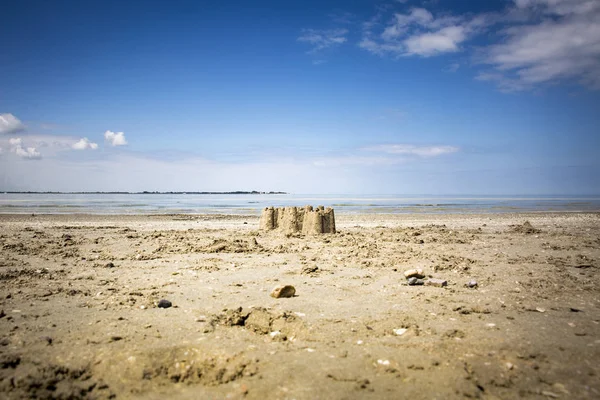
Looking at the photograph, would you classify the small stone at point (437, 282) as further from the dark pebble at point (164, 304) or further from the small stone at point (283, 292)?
the dark pebble at point (164, 304)

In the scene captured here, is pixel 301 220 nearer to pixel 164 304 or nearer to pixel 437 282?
pixel 437 282

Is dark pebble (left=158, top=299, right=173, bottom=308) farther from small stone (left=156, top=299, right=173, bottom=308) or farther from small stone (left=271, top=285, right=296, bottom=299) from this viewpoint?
small stone (left=271, top=285, right=296, bottom=299)

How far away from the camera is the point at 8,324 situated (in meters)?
4.11

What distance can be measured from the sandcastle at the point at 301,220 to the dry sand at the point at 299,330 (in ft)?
15.6

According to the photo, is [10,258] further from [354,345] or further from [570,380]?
[570,380]

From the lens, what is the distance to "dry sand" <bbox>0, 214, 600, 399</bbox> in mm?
2891

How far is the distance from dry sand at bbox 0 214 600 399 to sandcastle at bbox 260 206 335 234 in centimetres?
475

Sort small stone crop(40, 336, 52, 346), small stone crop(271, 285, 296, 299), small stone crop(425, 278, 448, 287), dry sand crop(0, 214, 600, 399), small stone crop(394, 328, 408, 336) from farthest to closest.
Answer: small stone crop(425, 278, 448, 287) < small stone crop(271, 285, 296, 299) < small stone crop(394, 328, 408, 336) < small stone crop(40, 336, 52, 346) < dry sand crop(0, 214, 600, 399)

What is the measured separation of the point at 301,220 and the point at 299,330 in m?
9.30

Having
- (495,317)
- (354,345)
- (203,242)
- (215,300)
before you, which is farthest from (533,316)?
(203,242)

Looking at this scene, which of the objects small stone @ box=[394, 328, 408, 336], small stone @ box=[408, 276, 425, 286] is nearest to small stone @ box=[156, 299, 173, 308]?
small stone @ box=[394, 328, 408, 336]

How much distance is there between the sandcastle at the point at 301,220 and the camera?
12820 millimetres

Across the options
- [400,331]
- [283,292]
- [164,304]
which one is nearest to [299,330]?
[400,331]

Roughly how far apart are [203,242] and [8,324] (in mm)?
6509
